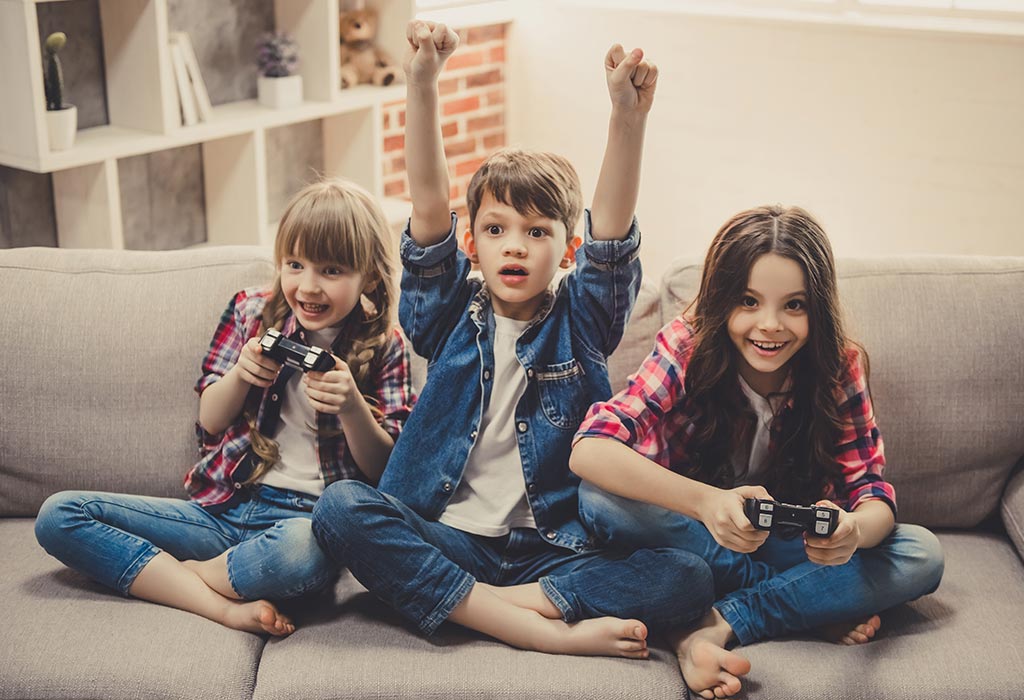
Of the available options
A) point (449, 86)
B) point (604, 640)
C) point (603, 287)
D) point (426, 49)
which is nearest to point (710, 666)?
point (604, 640)

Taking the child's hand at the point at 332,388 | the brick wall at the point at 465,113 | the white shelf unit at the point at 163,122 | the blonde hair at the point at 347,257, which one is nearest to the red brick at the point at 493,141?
the brick wall at the point at 465,113

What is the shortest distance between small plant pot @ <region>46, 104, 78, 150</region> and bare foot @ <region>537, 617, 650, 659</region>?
1782mm

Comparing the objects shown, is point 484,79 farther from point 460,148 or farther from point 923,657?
point 923,657

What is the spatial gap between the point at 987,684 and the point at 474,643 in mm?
731

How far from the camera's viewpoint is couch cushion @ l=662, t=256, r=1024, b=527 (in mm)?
1997

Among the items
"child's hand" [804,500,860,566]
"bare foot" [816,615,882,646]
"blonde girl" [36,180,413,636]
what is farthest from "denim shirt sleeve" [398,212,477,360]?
"bare foot" [816,615,882,646]

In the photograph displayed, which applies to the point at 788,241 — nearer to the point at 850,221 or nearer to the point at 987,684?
the point at 987,684

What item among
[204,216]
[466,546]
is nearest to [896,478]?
[466,546]

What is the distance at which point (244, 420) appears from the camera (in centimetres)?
194

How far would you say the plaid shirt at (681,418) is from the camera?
5.88ft

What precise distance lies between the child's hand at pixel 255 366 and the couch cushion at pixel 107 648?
38 cm

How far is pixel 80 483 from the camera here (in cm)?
200

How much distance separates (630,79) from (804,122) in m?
2.08

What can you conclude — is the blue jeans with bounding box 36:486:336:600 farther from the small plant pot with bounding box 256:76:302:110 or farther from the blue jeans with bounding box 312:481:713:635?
the small plant pot with bounding box 256:76:302:110
